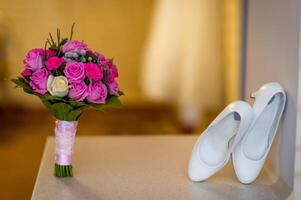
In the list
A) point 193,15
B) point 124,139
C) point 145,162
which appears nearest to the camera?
point 145,162

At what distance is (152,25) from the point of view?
525 centimetres

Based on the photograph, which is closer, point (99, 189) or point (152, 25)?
point (99, 189)

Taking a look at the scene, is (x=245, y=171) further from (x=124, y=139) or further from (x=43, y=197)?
(x=124, y=139)

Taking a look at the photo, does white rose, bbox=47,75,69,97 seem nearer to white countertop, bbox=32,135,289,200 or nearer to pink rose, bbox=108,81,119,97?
pink rose, bbox=108,81,119,97

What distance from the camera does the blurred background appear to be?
515cm

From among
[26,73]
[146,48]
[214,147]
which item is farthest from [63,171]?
[146,48]

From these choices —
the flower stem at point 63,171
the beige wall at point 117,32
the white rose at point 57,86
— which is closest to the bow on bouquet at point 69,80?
the white rose at point 57,86

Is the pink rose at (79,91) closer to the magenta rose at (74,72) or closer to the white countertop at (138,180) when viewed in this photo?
the magenta rose at (74,72)

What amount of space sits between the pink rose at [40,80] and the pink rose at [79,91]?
0.07 meters

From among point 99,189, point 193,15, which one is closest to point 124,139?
point 99,189

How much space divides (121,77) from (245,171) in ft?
13.7

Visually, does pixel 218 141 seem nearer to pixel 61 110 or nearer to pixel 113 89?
pixel 113 89

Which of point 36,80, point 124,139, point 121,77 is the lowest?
point 121,77

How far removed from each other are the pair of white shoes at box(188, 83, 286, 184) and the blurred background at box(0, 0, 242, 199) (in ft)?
12.0
